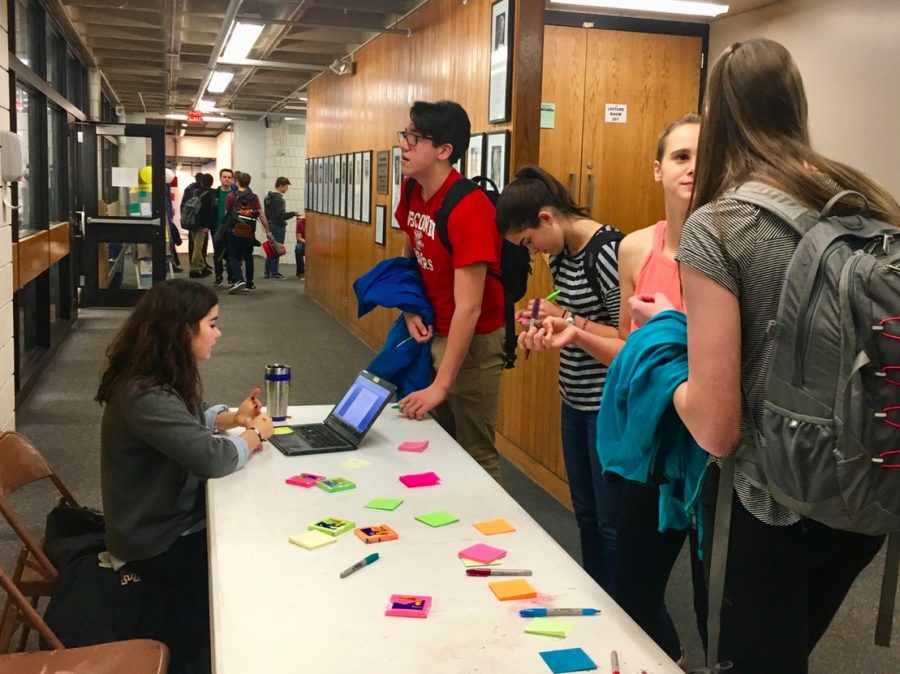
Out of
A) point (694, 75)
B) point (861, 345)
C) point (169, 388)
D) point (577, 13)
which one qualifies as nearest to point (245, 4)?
point (577, 13)

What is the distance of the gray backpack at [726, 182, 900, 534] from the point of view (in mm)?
1080

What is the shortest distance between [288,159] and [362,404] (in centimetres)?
1478

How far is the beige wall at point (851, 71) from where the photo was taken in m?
4.56

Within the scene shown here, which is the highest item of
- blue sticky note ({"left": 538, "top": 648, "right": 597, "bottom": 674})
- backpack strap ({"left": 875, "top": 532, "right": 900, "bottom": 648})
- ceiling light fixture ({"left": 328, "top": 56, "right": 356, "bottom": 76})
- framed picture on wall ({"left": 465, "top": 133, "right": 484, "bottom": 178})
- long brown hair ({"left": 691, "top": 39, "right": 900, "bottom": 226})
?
ceiling light fixture ({"left": 328, "top": 56, "right": 356, "bottom": 76})

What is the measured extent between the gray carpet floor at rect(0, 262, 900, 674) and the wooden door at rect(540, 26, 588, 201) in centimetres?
197

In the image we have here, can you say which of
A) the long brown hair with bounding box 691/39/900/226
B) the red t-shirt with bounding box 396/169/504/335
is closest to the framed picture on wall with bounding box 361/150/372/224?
the red t-shirt with bounding box 396/169/504/335

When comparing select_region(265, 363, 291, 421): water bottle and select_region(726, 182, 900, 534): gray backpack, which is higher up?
select_region(726, 182, 900, 534): gray backpack

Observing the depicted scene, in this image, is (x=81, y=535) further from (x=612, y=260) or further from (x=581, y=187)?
(x=581, y=187)

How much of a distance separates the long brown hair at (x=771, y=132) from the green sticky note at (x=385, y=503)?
946 millimetres

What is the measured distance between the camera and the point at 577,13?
528 centimetres

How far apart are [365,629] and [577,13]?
4745 mm

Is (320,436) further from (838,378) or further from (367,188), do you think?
(367,188)

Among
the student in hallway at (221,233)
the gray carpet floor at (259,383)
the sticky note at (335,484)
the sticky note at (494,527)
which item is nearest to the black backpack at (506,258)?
the sticky note at (335,484)

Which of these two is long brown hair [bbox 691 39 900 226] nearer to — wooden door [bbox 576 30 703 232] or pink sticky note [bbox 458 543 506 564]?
pink sticky note [bbox 458 543 506 564]
